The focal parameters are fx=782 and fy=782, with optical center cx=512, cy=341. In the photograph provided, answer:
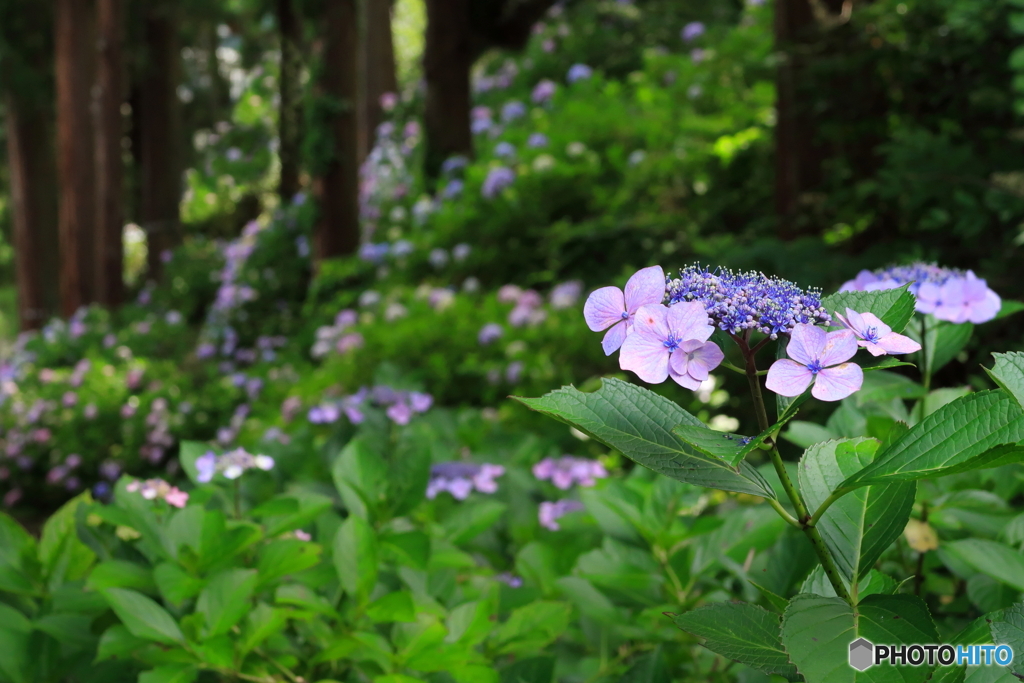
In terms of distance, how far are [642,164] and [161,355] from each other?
5045 mm

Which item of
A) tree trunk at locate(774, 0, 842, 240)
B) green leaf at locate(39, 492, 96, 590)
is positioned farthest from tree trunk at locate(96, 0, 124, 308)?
green leaf at locate(39, 492, 96, 590)

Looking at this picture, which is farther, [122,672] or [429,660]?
[122,672]

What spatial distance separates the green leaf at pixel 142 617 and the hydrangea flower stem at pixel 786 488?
0.78m

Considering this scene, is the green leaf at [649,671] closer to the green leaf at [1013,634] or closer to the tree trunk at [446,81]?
the green leaf at [1013,634]

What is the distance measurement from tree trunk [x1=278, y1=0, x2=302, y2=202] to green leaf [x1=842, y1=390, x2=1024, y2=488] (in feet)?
24.2

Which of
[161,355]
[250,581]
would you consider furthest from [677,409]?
[161,355]

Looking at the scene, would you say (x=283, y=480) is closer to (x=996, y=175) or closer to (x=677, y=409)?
(x=677, y=409)

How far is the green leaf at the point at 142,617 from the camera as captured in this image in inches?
38.9

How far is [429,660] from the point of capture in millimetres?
1007

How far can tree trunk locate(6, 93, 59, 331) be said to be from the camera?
9.32 m

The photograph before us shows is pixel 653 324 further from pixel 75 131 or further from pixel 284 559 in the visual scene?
pixel 75 131

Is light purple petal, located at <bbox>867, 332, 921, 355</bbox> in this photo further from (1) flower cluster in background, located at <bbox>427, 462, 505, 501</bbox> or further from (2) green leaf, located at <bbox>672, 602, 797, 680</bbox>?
(1) flower cluster in background, located at <bbox>427, 462, 505, 501</bbox>

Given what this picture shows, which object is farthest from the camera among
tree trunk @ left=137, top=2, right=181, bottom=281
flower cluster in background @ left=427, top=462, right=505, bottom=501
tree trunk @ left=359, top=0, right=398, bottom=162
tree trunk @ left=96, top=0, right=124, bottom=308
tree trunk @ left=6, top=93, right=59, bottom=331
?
tree trunk @ left=137, top=2, right=181, bottom=281

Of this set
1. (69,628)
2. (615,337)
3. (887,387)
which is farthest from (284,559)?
(887,387)
